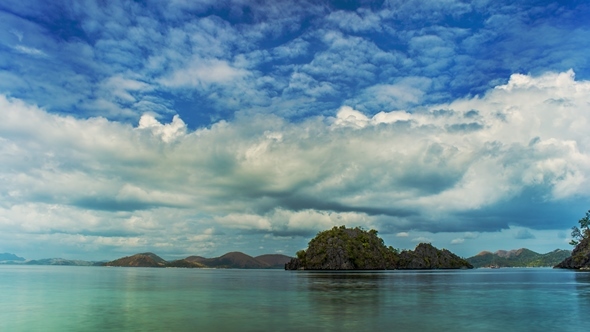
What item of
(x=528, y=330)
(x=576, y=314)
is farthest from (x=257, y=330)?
(x=576, y=314)

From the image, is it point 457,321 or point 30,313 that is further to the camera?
point 30,313

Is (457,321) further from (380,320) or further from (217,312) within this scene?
(217,312)

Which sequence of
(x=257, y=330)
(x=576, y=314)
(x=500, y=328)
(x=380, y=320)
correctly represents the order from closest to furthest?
(x=257, y=330), (x=500, y=328), (x=380, y=320), (x=576, y=314)

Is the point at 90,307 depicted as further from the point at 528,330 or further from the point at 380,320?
the point at 528,330

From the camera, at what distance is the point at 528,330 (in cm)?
4631

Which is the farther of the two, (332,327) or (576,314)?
(576,314)

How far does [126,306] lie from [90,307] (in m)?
5.51

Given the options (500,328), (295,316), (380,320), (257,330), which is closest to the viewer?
(257,330)

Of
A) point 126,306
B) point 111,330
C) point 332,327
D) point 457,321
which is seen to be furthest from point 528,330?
point 126,306

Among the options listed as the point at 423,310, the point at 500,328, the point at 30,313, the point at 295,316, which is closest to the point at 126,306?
the point at 30,313

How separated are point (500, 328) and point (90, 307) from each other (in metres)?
59.5

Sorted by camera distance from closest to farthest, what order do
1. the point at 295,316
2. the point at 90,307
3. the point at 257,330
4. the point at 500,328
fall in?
the point at 257,330, the point at 500,328, the point at 295,316, the point at 90,307

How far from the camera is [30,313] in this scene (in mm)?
59844

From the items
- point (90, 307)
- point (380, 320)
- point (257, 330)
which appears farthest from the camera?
point (90, 307)
